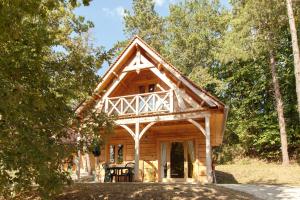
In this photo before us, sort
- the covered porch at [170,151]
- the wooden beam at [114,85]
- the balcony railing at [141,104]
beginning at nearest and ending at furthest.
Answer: the balcony railing at [141,104], the covered porch at [170,151], the wooden beam at [114,85]

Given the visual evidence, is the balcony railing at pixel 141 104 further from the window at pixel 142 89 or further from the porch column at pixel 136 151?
the window at pixel 142 89

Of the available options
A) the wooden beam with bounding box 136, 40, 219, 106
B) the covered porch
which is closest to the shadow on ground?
the covered porch

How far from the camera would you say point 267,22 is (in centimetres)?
2353

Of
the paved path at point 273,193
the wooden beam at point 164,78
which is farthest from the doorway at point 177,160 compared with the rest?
the paved path at point 273,193

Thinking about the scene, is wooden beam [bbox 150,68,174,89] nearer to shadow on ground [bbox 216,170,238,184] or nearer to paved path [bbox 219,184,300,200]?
paved path [bbox 219,184,300,200]

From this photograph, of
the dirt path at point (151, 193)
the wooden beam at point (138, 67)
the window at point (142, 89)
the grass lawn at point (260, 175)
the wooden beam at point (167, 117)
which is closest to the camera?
the dirt path at point (151, 193)

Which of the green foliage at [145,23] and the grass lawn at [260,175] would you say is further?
the green foliage at [145,23]

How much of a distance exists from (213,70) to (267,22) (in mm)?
10164

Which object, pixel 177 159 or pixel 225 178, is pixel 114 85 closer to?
pixel 177 159

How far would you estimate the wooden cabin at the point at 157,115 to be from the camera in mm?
14914

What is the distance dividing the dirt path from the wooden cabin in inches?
130

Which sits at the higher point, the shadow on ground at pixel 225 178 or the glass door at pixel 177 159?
the glass door at pixel 177 159

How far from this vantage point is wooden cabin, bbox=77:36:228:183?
14914 millimetres

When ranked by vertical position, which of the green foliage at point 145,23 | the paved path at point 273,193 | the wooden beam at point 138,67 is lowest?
the paved path at point 273,193
